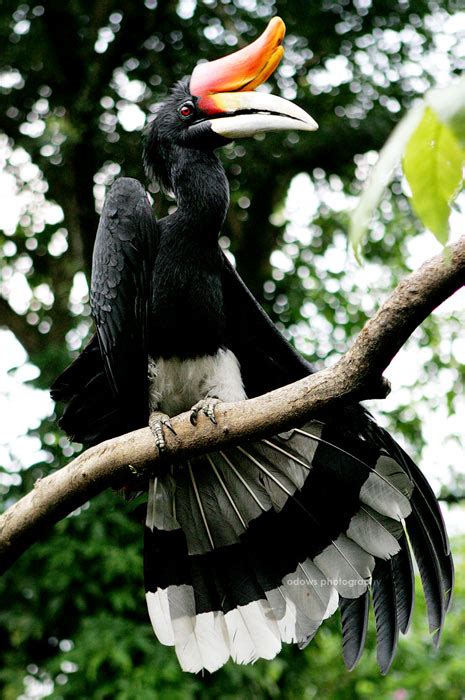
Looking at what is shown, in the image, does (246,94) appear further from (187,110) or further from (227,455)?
(227,455)

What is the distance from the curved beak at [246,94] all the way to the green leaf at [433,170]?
2.29 m

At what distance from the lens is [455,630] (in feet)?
22.3

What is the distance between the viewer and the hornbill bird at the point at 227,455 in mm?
2793

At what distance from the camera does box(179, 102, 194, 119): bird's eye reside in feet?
10.8

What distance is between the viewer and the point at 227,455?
10.0 ft

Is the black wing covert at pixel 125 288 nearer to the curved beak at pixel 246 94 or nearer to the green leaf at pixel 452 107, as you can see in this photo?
the curved beak at pixel 246 94

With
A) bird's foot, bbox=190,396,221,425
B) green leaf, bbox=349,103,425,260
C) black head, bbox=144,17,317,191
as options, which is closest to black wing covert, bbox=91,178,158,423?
black head, bbox=144,17,317,191

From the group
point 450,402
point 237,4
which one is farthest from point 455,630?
point 237,4

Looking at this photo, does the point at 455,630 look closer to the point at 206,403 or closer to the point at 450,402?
the point at 450,402

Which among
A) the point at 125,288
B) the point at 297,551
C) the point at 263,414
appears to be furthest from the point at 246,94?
the point at 297,551

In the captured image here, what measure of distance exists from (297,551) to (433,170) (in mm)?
2408

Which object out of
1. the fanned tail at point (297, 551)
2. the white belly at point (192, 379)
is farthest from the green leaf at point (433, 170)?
the white belly at point (192, 379)

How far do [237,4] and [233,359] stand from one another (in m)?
3.86

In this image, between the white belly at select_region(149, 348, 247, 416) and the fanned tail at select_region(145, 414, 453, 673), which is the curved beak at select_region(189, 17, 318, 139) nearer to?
the white belly at select_region(149, 348, 247, 416)
